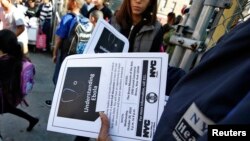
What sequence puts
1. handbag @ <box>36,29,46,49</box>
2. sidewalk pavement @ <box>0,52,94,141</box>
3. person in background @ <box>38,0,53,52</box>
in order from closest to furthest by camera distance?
1. sidewalk pavement @ <box>0,52,94,141</box>
2. handbag @ <box>36,29,46,49</box>
3. person in background @ <box>38,0,53,52</box>

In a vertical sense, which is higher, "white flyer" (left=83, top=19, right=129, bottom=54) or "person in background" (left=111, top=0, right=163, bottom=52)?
"white flyer" (left=83, top=19, right=129, bottom=54)

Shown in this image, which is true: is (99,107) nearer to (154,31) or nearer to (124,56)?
(124,56)

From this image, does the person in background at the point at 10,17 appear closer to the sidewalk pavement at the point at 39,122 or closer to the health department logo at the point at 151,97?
the sidewalk pavement at the point at 39,122

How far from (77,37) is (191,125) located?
3.77 metres

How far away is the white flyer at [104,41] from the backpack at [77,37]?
2661 millimetres

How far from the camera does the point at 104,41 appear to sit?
151cm

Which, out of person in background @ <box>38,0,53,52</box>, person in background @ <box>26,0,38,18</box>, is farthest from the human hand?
person in background @ <box>26,0,38,18</box>

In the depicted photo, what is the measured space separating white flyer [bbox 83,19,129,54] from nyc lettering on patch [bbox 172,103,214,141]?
0.88m

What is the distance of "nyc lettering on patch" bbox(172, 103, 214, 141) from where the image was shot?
1.86ft

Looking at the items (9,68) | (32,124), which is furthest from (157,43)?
(32,124)

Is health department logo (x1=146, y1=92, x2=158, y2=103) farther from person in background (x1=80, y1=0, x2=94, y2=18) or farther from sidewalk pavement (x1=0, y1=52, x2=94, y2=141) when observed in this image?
person in background (x1=80, y1=0, x2=94, y2=18)

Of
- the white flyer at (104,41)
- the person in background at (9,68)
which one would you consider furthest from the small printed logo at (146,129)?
the person in background at (9,68)

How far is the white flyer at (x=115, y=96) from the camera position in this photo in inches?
41.4

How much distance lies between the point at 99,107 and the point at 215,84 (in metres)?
0.58
